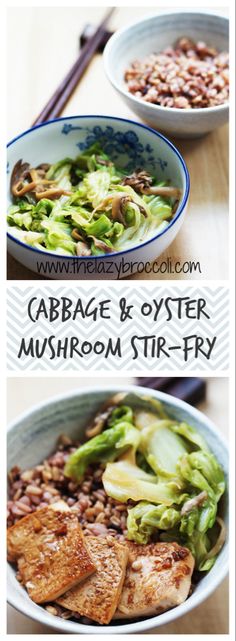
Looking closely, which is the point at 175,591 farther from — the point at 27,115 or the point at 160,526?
the point at 27,115

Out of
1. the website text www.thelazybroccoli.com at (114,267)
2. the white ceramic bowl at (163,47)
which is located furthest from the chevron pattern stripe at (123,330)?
the white ceramic bowl at (163,47)

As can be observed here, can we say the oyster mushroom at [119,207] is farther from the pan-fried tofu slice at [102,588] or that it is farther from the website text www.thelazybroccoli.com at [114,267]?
the pan-fried tofu slice at [102,588]

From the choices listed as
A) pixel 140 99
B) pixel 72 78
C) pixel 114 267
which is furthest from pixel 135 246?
pixel 72 78

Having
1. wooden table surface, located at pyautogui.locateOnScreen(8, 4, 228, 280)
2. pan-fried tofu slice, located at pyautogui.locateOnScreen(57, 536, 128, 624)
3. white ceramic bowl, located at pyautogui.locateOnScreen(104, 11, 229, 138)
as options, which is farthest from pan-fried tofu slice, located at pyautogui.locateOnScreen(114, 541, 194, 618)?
white ceramic bowl, located at pyautogui.locateOnScreen(104, 11, 229, 138)

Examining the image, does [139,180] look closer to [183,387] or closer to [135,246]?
[135,246]

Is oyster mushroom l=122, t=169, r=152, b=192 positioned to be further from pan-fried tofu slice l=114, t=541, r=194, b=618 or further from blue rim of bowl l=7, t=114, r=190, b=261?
pan-fried tofu slice l=114, t=541, r=194, b=618
